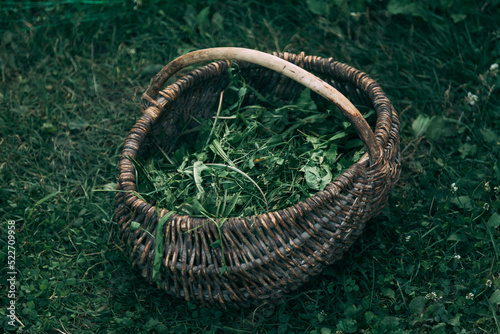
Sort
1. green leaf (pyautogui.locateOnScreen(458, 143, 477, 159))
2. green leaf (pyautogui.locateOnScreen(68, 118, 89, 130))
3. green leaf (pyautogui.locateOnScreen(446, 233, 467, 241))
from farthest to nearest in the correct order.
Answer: green leaf (pyautogui.locateOnScreen(68, 118, 89, 130)) < green leaf (pyautogui.locateOnScreen(458, 143, 477, 159)) < green leaf (pyautogui.locateOnScreen(446, 233, 467, 241))

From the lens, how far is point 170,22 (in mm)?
3369

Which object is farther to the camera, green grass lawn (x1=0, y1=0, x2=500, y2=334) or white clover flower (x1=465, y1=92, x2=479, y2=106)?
white clover flower (x1=465, y1=92, x2=479, y2=106)

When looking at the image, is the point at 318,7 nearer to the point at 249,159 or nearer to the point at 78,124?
the point at 249,159

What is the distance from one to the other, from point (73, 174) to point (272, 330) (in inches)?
51.1

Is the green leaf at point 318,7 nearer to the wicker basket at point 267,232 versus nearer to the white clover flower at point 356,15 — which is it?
the white clover flower at point 356,15

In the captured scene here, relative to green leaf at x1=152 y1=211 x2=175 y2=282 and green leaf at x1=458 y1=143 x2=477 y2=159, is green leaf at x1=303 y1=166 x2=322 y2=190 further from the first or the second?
green leaf at x1=458 y1=143 x2=477 y2=159

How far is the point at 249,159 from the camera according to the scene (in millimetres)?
2400

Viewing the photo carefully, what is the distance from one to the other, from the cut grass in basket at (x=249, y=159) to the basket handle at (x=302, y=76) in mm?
310

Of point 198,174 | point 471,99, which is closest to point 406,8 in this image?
point 471,99

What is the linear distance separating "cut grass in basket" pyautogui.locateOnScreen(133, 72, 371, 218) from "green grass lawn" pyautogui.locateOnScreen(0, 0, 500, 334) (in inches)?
14.0

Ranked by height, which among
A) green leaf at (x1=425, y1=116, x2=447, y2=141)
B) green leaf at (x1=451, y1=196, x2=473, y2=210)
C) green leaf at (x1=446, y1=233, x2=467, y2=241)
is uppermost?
green leaf at (x1=425, y1=116, x2=447, y2=141)

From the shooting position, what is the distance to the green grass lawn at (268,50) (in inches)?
89.0

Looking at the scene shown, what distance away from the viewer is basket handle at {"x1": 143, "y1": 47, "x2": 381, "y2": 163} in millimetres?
2014

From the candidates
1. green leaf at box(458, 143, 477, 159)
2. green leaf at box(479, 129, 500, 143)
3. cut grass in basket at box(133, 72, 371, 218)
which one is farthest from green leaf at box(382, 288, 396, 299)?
green leaf at box(479, 129, 500, 143)
